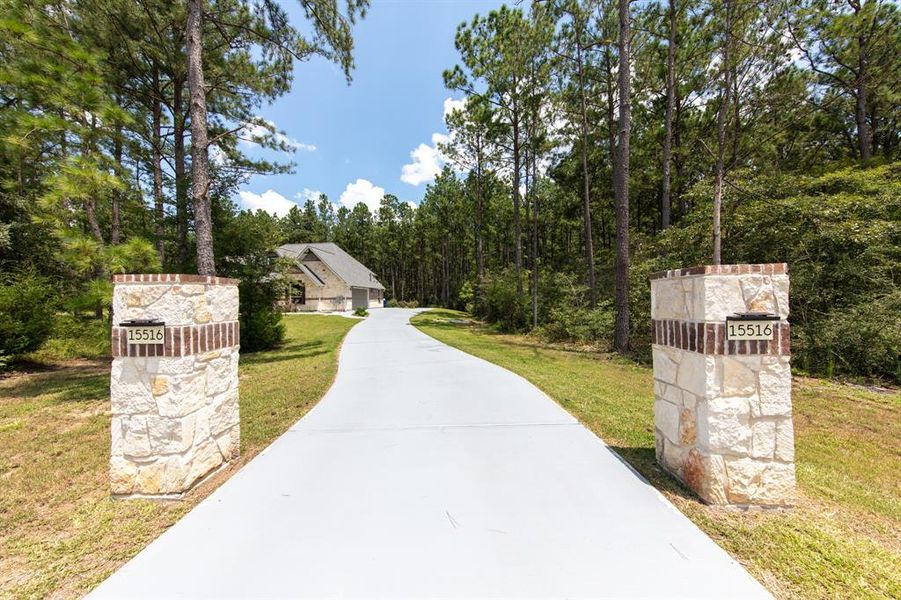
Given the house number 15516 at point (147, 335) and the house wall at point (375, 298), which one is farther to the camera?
the house wall at point (375, 298)

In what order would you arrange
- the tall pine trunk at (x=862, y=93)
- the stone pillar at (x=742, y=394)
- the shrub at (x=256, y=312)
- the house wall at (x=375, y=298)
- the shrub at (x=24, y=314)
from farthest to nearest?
the house wall at (x=375, y=298)
the tall pine trunk at (x=862, y=93)
the shrub at (x=256, y=312)
the shrub at (x=24, y=314)
the stone pillar at (x=742, y=394)

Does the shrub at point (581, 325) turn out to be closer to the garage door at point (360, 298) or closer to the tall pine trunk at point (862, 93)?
the tall pine trunk at point (862, 93)

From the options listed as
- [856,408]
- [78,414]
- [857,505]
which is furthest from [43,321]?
[856,408]

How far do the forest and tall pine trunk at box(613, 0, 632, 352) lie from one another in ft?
0.20

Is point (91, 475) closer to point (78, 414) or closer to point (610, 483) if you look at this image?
point (78, 414)

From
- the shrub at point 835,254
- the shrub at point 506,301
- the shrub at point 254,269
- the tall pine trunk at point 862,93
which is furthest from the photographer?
the shrub at point 506,301

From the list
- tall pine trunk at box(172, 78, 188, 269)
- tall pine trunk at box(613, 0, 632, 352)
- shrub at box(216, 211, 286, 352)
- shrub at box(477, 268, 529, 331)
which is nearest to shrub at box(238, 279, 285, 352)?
shrub at box(216, 211, 286, 352)

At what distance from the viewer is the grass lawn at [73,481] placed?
7.08ft

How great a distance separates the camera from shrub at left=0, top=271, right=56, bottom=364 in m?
8.65

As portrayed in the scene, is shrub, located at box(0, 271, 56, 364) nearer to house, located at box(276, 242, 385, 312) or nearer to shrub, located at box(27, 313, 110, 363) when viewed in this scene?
shrub, located at box(27, 313, 110, 363)

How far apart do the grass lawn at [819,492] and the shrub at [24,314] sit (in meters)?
12.2

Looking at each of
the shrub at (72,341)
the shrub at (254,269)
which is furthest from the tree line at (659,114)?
the shrub at (72,341)

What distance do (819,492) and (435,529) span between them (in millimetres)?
3115

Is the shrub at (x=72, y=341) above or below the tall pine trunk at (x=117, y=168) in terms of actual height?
below
